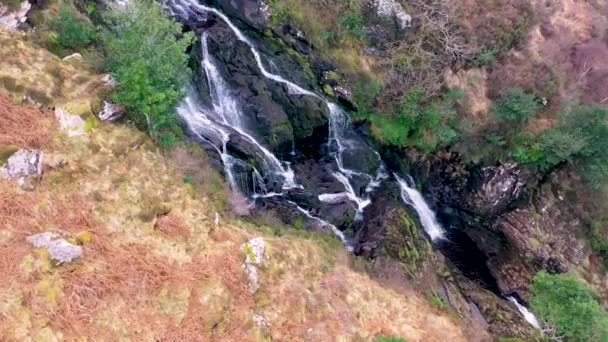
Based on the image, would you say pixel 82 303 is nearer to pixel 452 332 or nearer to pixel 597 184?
pixel 452 332

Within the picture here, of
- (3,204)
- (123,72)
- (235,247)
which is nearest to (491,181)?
(235,247)

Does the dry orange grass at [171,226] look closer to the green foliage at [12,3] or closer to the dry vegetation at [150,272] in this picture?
the dry vegetation at [150,272]

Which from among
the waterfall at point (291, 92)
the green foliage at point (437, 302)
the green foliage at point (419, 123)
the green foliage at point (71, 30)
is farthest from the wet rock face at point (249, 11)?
the green foliage at point (437, 302)

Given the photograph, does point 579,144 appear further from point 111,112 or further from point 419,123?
point 111,112

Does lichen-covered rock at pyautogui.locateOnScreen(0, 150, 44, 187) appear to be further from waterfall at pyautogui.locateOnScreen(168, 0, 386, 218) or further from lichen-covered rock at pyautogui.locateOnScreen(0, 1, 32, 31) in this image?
waterfall at pyautogui.locateOnScreen(168, 0, 386, 218)

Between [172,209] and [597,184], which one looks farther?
[597,184]

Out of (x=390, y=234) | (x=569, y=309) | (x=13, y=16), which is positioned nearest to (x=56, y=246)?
(x=13, y=16)

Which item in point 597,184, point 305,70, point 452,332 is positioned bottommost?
point 452,332
